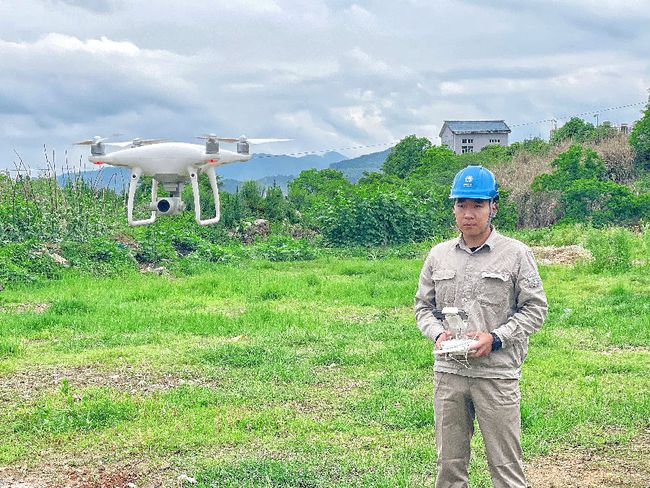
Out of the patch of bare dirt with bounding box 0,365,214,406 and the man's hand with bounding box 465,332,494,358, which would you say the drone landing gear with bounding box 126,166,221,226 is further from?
the patch of bare dirt with bounding box 0,365,214,406

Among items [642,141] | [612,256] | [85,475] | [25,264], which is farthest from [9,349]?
[642,141]

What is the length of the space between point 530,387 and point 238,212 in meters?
14.5

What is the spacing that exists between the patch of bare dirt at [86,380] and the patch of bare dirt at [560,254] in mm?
10041

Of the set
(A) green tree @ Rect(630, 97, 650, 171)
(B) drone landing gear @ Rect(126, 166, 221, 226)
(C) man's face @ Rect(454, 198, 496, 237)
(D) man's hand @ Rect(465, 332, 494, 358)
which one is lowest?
(D) man's hand @ Rect(465, 332, 494, 358)

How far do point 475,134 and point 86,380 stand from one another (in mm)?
49285

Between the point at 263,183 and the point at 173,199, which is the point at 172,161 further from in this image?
the point at 263,183

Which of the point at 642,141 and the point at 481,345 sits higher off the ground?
the point at 642,141

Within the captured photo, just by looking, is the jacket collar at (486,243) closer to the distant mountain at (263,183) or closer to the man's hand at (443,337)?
the man's hand at (443,337)

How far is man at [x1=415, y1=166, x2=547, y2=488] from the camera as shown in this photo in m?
4.18

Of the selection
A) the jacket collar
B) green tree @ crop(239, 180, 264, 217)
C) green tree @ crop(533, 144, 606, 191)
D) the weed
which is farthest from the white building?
the jacket collar

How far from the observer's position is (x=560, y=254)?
59.0 ft

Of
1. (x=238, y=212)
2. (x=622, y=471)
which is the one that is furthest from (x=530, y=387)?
(x=238, y=212)

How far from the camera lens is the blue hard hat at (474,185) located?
4.17m

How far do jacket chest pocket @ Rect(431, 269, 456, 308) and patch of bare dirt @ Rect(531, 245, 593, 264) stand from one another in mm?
12699
